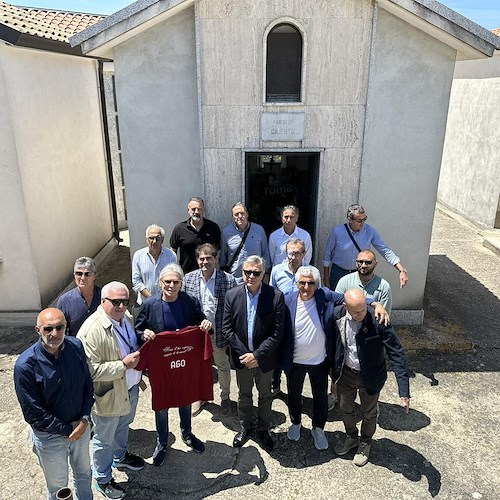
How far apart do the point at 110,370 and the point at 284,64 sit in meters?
4.45

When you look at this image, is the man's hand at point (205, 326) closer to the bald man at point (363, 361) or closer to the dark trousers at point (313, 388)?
the dark trousers at point (313, 388)

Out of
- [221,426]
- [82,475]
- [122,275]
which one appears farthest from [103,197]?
[82,475]

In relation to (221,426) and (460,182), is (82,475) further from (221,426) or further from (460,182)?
(460,182)

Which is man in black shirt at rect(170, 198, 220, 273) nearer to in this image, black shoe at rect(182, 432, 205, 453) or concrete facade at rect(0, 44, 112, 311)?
black shoe at rect(182, 432, 205, 453)

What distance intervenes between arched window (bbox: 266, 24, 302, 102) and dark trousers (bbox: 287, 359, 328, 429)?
11.8 ft

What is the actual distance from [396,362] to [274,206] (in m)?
Answer: 4.87

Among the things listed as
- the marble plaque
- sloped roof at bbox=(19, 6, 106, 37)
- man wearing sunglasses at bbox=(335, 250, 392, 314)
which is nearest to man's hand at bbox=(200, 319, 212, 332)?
man wearing sunglasses at bbox=(335, 250, 392, 314)

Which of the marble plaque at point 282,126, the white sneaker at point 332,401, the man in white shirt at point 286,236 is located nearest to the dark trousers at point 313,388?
the white sneaker at point 332,401

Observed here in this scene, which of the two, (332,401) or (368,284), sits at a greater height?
(368,284)

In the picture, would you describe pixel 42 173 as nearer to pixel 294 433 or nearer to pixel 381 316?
pixel 294 433

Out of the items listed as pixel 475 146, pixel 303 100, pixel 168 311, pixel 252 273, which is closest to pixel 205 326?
pixel 168 311

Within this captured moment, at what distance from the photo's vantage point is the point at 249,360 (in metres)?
4.23

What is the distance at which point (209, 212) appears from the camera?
652 cm

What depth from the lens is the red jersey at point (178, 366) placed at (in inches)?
158
